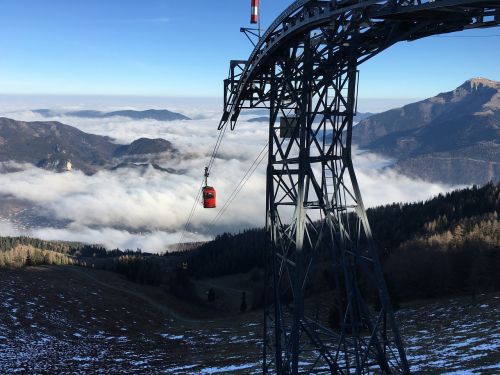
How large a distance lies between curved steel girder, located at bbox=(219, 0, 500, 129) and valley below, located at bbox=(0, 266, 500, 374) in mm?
16427

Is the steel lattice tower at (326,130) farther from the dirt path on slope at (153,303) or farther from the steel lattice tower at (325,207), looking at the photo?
the dirt path on slope at (153,303)

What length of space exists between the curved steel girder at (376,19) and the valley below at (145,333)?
1643 cm

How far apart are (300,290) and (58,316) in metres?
59.8

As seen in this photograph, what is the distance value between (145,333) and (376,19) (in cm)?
6253

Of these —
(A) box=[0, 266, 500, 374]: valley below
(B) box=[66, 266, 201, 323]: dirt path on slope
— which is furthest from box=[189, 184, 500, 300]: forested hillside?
(B) box=[66, 266, 201, 323]: dirt path on slope

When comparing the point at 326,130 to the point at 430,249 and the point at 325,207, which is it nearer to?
the point at 325,207

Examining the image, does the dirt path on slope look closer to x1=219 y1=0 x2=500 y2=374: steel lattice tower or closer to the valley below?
the valley below

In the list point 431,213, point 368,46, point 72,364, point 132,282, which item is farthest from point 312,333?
point 431,213

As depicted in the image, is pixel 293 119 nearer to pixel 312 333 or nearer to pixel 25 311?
pixel 312 333

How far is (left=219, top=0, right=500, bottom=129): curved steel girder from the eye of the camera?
16156 millimetres

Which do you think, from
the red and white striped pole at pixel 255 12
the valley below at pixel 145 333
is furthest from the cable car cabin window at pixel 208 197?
the red and white striped pole at pixel 255 12

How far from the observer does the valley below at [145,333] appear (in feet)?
122

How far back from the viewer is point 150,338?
67.2 m

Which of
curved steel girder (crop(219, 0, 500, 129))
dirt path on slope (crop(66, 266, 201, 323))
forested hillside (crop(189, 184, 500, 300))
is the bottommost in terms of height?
dirt path on slope (crop(66, 266, 201, 323))
